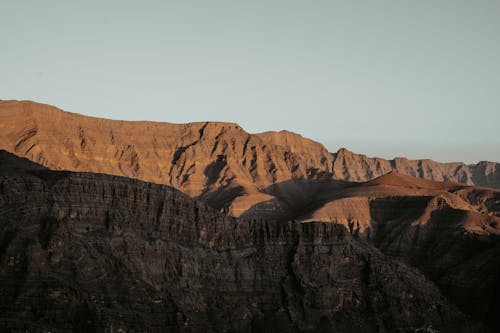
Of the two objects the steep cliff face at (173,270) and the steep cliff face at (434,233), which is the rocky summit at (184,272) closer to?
the steep cliff face at (173,270)

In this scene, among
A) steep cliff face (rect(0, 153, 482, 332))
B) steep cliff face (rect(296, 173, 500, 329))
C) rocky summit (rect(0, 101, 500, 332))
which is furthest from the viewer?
steep cliff face (rect(296, 173, 500, 329))

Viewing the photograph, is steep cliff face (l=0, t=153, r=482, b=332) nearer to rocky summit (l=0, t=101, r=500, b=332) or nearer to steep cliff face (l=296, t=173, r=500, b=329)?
rocky summit (l=0, t=101, r=500, b=332)

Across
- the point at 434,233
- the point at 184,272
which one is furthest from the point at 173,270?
the point at 434,233

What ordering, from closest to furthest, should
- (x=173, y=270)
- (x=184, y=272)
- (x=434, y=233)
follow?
(x=173, y=270) → (x=184, y=272) → (x=434, y=233)

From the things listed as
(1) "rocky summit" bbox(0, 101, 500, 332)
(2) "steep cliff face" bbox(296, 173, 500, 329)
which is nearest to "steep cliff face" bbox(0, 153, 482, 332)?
(1) "rocky summit" bbox(0, 101, 500, 332)

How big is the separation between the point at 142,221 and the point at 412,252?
6436 centimetres

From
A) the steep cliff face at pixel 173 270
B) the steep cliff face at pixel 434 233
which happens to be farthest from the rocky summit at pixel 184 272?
the steep cliff face at pixel 434 233

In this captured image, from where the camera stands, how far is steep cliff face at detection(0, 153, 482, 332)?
86438mm

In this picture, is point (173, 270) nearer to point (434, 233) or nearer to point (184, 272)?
point (184, 272)

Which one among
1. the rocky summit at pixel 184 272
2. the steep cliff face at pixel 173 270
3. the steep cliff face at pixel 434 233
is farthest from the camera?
the steep cliff face at pixel 434 233

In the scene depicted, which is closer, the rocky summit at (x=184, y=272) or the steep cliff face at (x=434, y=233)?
the rocky summit at (x=184, y=272)

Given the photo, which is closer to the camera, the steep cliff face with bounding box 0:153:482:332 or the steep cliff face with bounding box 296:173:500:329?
the steep cliff face with bounding box 0:153:482:332

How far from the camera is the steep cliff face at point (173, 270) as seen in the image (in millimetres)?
86438

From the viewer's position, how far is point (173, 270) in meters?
97.6
